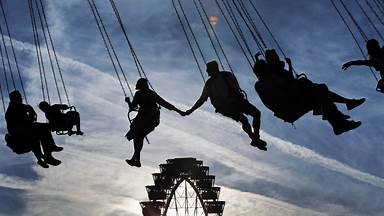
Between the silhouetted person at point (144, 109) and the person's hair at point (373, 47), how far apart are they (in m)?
5.03

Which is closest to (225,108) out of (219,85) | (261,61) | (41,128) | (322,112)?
(219,85)

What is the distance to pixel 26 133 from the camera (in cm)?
1494

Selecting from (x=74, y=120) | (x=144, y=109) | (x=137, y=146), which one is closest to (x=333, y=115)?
(x=144, y=109)

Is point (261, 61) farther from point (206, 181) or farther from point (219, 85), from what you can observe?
point (206, 181)

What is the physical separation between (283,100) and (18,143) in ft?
25.4

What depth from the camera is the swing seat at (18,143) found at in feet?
49.4

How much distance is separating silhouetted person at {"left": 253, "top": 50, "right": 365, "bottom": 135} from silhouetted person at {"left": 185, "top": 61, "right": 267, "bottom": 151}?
1.62ft

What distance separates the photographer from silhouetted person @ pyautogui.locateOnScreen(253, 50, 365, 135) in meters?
12.8

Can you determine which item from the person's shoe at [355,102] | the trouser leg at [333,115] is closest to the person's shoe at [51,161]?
the trouser leg at [333,115]

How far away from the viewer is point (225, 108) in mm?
13125

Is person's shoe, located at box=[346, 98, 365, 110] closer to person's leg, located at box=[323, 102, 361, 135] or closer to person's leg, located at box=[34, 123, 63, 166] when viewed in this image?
person's leg, located at box=[323, 102, 361, 135]

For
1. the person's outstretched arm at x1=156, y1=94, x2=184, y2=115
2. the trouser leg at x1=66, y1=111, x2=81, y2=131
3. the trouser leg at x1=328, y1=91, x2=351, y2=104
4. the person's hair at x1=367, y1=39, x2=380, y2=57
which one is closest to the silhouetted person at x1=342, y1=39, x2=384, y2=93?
the person's hair at x1=367, y1=39, x2=380, y2=57

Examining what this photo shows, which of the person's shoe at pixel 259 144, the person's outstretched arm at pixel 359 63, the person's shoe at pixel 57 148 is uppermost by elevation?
the person's shoe at pixel 57 148

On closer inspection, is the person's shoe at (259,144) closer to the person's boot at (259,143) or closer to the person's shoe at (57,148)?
the person's boot at (259,143)
